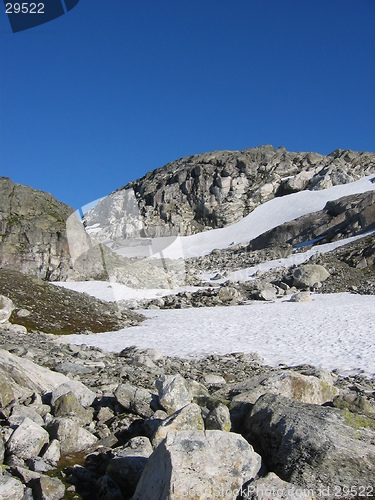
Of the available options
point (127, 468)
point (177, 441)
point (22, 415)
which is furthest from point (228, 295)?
point (177, 441)

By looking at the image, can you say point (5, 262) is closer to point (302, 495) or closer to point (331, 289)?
point (331, 289)

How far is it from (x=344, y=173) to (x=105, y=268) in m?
73.8

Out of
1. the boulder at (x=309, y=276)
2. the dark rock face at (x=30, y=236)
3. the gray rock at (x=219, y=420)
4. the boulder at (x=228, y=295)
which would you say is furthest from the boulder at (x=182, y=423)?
the boulder at (x=309, y=276)

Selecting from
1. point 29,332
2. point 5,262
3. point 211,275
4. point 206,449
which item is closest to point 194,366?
point 29,332

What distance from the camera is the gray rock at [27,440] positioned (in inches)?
196

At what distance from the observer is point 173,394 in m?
6.59

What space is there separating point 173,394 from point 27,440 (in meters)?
2.31

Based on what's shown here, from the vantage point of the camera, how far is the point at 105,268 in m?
35.9

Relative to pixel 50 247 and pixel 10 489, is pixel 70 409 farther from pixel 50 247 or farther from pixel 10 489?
pixel 50 247

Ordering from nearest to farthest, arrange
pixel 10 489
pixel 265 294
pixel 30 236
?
pixel 10 489, pixel 265 294, pixel 30 236

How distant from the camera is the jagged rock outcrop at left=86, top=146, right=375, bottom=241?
311 ft

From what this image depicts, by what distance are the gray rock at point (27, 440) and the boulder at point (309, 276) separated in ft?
107

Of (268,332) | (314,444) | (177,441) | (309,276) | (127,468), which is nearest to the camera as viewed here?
(177,441)

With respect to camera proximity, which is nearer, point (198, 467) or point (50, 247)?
point (198, 467)
